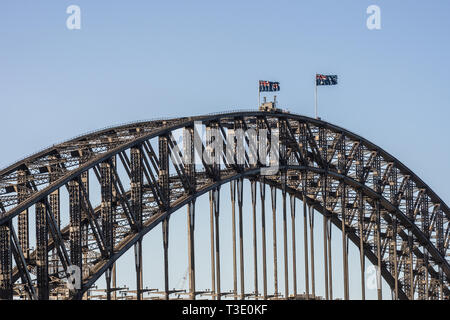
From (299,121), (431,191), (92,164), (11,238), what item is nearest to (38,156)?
(92,164)

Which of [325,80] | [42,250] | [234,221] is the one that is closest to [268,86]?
[325,80]

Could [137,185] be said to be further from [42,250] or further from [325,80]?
[325,80]

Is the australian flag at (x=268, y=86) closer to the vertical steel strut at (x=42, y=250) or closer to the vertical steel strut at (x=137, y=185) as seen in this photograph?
the vertical steel strut at (x=137, y=185)

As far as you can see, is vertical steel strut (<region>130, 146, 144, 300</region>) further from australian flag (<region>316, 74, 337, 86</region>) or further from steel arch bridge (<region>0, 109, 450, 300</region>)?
australian flag (<region>316, 74, 337, 86</region>)

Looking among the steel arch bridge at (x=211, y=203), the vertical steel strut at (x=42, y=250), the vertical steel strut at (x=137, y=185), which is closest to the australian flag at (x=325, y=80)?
the steel arch bridge at (x=211, y=203)

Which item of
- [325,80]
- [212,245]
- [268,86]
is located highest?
[325,80]
